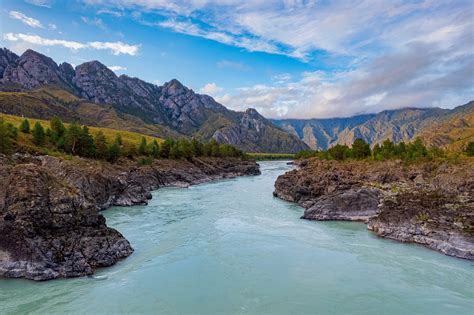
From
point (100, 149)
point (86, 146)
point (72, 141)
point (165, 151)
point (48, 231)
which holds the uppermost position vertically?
point (72, 141)

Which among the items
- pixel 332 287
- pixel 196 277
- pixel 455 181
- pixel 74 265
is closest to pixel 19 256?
pixel 74 265

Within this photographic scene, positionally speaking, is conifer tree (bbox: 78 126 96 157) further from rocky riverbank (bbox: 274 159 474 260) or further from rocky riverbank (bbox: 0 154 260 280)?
rocky riverbank (bbox: 0 154 260 280)

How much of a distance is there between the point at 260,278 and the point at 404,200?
24.7 m

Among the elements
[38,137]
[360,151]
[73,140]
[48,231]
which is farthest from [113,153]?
[360,151]

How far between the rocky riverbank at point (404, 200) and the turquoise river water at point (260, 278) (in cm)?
199

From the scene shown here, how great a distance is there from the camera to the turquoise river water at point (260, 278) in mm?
22625

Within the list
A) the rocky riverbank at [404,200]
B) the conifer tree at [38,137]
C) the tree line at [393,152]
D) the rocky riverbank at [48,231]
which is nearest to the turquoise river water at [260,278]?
the rocky riverbank at [48,231]

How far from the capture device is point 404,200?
4369cm

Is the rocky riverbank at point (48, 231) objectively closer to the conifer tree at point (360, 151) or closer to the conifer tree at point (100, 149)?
the conifer tree at point (100, 149)

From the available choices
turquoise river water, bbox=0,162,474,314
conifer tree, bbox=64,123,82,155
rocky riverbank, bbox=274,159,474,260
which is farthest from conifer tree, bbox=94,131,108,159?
turquoise river water, bbox=0,162,474,314

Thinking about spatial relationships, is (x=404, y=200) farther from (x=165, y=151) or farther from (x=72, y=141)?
(x=165, y=151)

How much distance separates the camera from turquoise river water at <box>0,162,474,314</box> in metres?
22.6

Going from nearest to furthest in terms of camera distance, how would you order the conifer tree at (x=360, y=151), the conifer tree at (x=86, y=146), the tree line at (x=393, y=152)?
the conifer tree at (x=86, y=146)
the tree line at (x=393, y=152)
the conifer tree at (x=360, y=151)

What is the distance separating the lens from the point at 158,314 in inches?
848
